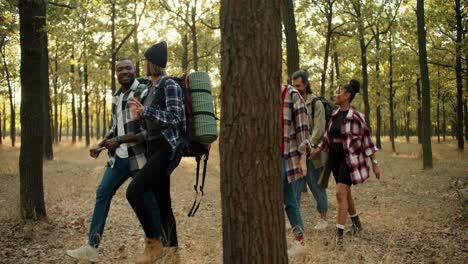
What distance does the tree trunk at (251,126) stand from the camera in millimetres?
2598

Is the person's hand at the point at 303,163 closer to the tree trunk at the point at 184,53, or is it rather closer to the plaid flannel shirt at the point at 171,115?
the plaid flannel shirt at the point at 171,115

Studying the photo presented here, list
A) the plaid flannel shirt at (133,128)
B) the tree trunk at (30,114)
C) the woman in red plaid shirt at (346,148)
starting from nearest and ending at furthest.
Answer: the plaid flannel shirt at (133,128) → the woman in red plaid shirt at (346,148) → the tree trunk at (30,114)

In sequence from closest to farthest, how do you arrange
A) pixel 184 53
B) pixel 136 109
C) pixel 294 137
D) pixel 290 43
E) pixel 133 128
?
1. pixel 136 109
2. pixel 133 128
3. pixel 294 137
4. pixel 290 43
5. pixel 184 53

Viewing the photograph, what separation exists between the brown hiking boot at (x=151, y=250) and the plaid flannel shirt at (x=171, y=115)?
111 centimetres

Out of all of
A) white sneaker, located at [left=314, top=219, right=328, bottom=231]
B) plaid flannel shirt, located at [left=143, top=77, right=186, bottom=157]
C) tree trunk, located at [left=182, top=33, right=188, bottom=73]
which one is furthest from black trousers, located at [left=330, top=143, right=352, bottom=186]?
tree trunk, located at [left=182, top=33, right=188, bottom=73]

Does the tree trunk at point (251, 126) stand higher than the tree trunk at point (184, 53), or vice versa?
the tree trunk at point (184, 53)

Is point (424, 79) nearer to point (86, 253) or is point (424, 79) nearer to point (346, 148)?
point (346, 148)

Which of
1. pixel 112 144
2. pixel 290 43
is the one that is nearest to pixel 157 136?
pixel 112 144

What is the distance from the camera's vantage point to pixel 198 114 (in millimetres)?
4406

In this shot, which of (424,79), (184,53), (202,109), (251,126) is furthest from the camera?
(184,53)

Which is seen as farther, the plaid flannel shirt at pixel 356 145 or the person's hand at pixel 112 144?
the plaid flannel shirt at pixel 356 145

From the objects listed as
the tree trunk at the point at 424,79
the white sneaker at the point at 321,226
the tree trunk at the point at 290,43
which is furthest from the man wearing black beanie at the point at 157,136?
the tree trunk at the point at 424,79

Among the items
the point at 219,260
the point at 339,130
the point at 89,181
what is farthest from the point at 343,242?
the point at 89,181

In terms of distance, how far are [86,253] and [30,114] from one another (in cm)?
311
